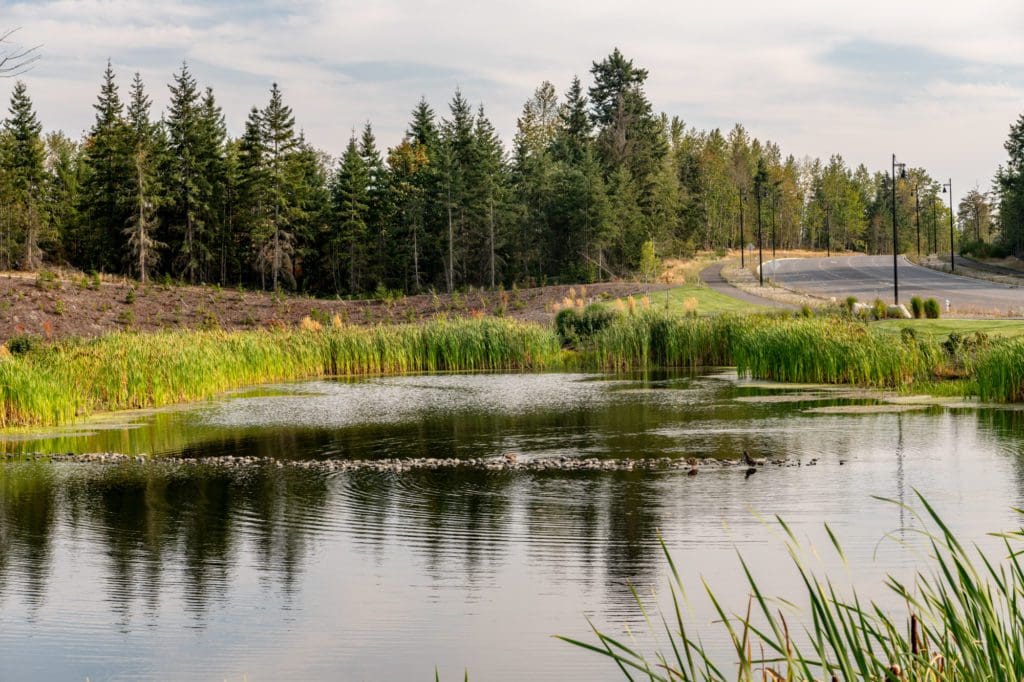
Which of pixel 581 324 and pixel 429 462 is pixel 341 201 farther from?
pixel 429 462

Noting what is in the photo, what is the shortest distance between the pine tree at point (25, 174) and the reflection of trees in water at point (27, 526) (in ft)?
196

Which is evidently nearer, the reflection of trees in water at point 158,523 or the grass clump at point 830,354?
the reflection of trees in water at point 158,523

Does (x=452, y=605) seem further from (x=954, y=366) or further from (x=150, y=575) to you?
(x=954, y=366)

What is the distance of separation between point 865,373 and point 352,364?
1858 cm

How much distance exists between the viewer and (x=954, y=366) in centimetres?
2833

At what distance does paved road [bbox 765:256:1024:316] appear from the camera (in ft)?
176

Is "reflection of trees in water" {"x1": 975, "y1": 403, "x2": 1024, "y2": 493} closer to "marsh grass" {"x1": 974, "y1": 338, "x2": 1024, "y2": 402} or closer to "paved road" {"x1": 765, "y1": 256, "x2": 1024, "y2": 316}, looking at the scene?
"marsh grass" {"x1": 974, "y1": 338, "x2": 1024, "y2": 402}

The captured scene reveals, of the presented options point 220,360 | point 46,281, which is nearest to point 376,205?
point 46,281

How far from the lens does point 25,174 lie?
3049 inches

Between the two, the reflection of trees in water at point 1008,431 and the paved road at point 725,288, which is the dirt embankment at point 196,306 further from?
the reflection of trees in water at point 1008,431

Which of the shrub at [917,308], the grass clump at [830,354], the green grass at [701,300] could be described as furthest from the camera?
the green grass at [701,300]

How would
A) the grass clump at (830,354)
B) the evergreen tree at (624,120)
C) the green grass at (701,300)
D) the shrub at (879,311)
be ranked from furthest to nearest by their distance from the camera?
the evergreen tree at (624,120)
the green grass at (701,300)
the shrub at (879,311)
the grass clump at (830,354)

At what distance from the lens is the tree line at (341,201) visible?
77188 mm

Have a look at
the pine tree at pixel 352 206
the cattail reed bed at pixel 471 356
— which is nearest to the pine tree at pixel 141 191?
the pine tree at pixel 352 206
